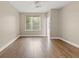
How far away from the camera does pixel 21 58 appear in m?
3.90

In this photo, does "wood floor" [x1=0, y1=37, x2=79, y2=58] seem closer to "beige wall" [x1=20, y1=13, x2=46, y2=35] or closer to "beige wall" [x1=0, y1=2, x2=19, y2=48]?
"beige wall" [x1=0, y1=2, x2=19, y2=48]

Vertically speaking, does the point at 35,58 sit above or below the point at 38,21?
below

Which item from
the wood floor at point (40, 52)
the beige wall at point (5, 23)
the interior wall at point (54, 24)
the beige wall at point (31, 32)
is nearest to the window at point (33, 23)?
the beige wall at point (31, 32)

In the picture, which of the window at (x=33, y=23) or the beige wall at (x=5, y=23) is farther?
the window at (x=33, y=23)

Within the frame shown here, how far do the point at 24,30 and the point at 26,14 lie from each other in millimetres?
1464

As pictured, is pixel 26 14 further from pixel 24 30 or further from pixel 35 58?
pixel 35 58

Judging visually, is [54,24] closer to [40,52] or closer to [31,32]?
[31,32]

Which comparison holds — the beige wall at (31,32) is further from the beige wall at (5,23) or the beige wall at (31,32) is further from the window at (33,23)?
the beige wall at (5,23)

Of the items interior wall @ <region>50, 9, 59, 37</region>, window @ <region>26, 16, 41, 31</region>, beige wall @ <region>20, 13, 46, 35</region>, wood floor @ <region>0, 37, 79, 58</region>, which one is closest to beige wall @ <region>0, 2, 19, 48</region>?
wood floor @ <region>0, 37, 79, 58</region>

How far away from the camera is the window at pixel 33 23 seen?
12.0 m

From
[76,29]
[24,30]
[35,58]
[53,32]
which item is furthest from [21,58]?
[24,30]

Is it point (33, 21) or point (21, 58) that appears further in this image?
point (33, 21)

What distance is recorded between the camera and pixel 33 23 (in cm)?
1209

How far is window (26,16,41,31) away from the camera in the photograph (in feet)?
39.4
